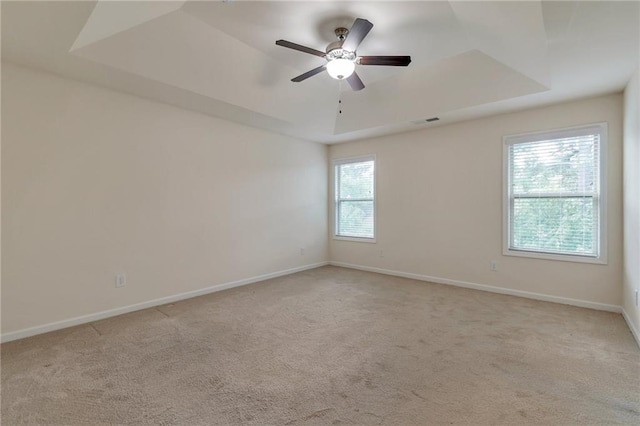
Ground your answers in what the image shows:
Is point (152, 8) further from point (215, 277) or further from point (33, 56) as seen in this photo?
point (215, 277)

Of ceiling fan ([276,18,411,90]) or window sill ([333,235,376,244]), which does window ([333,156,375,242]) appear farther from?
ceiling fan ([276,18,411,90])

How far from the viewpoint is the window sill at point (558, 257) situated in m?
3.53

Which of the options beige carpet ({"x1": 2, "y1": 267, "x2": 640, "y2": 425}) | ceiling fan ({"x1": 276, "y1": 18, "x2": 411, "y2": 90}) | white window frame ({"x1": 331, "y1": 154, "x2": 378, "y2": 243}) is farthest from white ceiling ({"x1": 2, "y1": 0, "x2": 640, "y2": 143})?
beige carpet ({"x1": 2, "y1": 267, "x2": 640, "y2": 425})

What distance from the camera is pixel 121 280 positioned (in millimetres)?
3471

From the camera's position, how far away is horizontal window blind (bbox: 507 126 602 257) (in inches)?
141

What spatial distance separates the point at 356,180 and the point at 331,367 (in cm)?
413

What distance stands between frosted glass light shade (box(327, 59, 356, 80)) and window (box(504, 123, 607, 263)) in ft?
8.99

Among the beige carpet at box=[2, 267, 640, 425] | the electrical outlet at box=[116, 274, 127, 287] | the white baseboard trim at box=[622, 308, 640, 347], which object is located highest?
the electrical outlet at box=[116, 274, 127, 287]

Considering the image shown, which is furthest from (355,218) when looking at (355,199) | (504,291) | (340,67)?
(340,67)

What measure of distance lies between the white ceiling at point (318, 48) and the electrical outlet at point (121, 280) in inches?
83.3

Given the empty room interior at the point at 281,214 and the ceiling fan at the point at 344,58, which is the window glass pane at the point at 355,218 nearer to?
the empty room interior at the point at 281,214

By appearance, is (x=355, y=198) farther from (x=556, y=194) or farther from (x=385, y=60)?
(x=385, y=60)

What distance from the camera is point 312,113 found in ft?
15.0

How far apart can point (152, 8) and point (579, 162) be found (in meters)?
4.80
